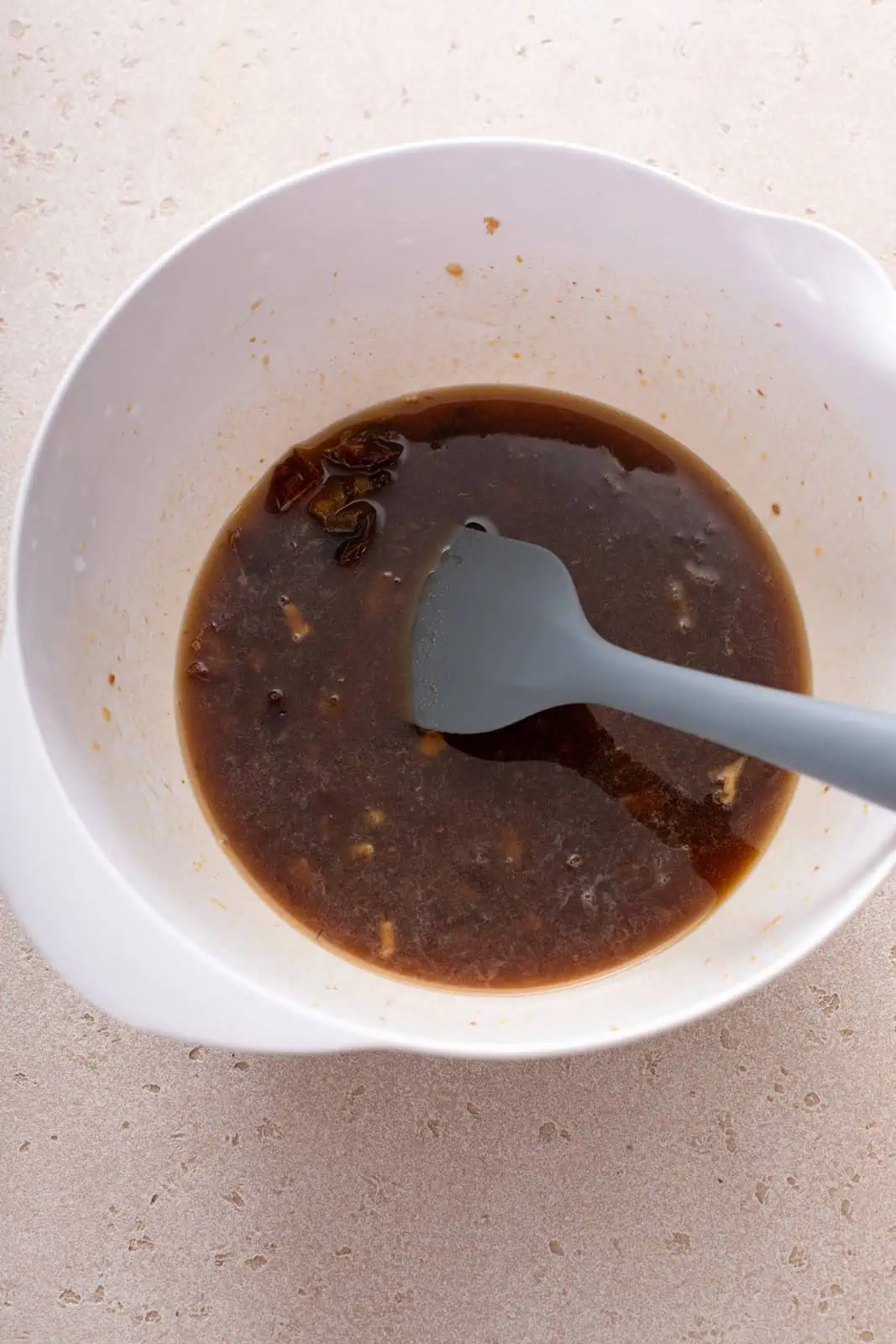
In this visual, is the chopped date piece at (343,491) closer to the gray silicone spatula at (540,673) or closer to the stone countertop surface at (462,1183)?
the gray silicone spatula at (540,673)

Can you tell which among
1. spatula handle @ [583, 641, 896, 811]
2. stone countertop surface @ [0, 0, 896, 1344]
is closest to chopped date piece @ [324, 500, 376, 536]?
spatula handle @ [583, 641, 896, 811]

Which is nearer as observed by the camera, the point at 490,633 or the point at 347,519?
the point at 490,633

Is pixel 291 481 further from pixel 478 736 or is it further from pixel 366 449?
pixel 478 736

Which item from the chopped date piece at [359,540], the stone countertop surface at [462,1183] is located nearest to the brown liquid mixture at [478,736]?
the chopped date piece at [359,540]

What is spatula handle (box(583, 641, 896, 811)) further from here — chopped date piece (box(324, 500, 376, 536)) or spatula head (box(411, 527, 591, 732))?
chopped date piece (box(324, 500, 376, 536))

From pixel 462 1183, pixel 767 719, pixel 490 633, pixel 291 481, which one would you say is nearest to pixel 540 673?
pixel 490 633

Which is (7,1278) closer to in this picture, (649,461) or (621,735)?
(621,735)
